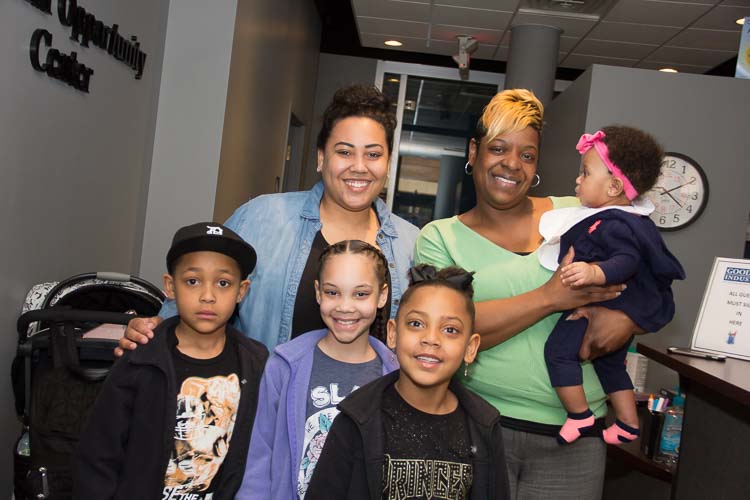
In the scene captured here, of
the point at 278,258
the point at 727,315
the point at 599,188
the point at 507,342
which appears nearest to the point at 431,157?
the point at 727,315

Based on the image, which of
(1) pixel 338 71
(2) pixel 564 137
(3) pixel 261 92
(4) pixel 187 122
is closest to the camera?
(4) pixel 187 122

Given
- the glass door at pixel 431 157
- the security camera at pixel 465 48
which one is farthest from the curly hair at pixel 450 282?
the glass door at pixel 431 157

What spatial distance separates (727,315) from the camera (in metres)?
2.59

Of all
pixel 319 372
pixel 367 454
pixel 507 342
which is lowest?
pixel 367 454

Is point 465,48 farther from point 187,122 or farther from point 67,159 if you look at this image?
point 67,159

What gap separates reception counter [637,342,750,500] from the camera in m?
1.90

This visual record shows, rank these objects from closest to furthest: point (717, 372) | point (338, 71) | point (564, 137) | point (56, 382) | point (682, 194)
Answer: point (717, 372), point (56, 382), point (682, 194), point (564, 137), point (338, 71)

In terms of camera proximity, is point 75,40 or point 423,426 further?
point 75,40

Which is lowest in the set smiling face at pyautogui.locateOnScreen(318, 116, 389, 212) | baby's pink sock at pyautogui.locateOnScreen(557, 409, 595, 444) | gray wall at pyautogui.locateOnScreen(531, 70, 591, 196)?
baby's pink sock at pyautogui.locateOnScreen(557, 409, 595, 444)

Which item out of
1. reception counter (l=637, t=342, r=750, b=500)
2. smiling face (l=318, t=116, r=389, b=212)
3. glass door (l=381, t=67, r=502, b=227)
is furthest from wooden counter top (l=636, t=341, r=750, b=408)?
glass door (l=381, t=67, r=502, b=227)

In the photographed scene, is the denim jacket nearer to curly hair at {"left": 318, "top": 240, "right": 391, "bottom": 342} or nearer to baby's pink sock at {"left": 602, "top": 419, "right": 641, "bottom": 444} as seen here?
curly hair at {"left": 318, "top": 240, "right": 391, "bottom": 342}

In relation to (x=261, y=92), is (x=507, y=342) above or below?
below

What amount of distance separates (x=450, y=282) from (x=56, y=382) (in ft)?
4.32

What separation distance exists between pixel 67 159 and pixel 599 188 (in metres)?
2.41
